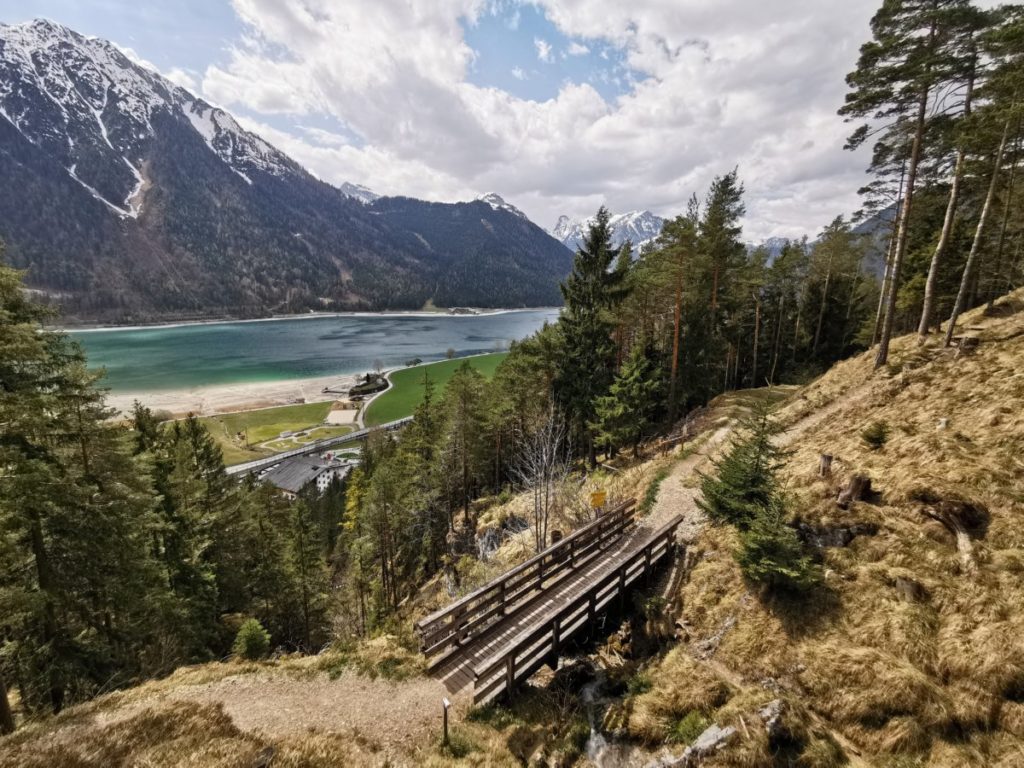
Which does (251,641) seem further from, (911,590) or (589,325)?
(589,325)

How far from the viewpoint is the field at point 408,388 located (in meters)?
80.8

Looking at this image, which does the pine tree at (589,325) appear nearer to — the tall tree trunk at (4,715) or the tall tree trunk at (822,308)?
the tall tree trunk at (822,308)

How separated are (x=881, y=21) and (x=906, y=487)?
16653mm

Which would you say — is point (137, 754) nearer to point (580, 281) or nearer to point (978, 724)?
point (978, 724)

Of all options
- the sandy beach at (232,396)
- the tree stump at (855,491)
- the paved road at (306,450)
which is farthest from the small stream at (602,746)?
the sandy beach at (232,396)

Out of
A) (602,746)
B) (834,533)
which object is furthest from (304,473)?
(834,533)

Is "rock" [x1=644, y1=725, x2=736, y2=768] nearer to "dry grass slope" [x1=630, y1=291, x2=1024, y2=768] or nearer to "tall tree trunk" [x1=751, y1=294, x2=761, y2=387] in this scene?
"dry grass slope" [x1=630, y1=291, x2=1024, y2=768]

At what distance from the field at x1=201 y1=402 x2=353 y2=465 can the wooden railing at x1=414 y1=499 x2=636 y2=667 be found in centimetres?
6526

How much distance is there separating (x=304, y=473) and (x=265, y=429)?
18798 mm

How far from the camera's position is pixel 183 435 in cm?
2686

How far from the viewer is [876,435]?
38.2ft

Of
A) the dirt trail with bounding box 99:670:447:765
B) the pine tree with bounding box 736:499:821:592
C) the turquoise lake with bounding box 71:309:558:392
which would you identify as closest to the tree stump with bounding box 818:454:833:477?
the pine tree with bounding box 736:499:821:592

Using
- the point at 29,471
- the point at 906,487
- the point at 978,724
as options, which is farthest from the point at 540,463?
the point at 29,471

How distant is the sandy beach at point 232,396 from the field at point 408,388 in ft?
37.5
